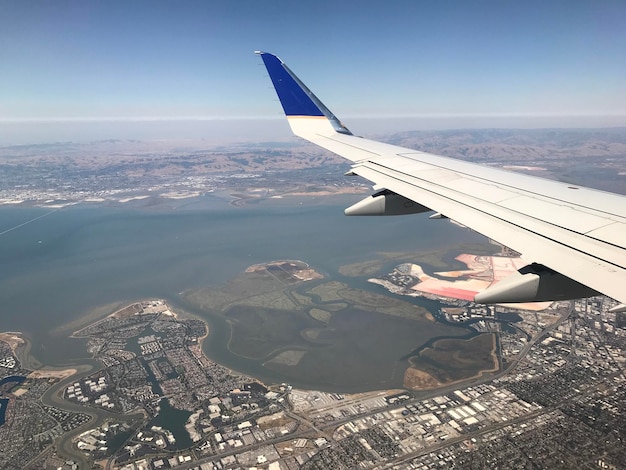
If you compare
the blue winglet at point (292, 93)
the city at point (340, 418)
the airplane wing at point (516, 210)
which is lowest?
the city at point (340, 418)

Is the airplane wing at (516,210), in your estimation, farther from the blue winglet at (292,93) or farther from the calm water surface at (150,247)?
the calm water surface at (150,247)

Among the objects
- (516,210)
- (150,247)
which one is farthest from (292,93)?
(150,247)

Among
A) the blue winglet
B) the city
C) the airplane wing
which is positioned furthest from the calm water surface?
the airplane wing

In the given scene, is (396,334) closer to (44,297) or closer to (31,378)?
(31,378)

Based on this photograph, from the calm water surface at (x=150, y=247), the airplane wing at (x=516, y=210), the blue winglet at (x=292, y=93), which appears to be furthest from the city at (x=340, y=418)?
the blue winglet at (x=292, y=93)

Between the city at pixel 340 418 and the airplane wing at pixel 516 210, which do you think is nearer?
the airplane wing at pixel 516 210

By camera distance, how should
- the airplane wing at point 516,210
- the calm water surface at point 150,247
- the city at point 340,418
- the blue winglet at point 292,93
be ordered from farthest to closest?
the calm water surface at point 150,247
the city at point 340,418
the blue winglet at point 292,93
the airplane wing at point 516,210

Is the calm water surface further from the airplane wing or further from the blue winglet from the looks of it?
the airplane wing

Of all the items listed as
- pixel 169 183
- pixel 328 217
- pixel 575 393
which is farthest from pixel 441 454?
pixel 169 183
